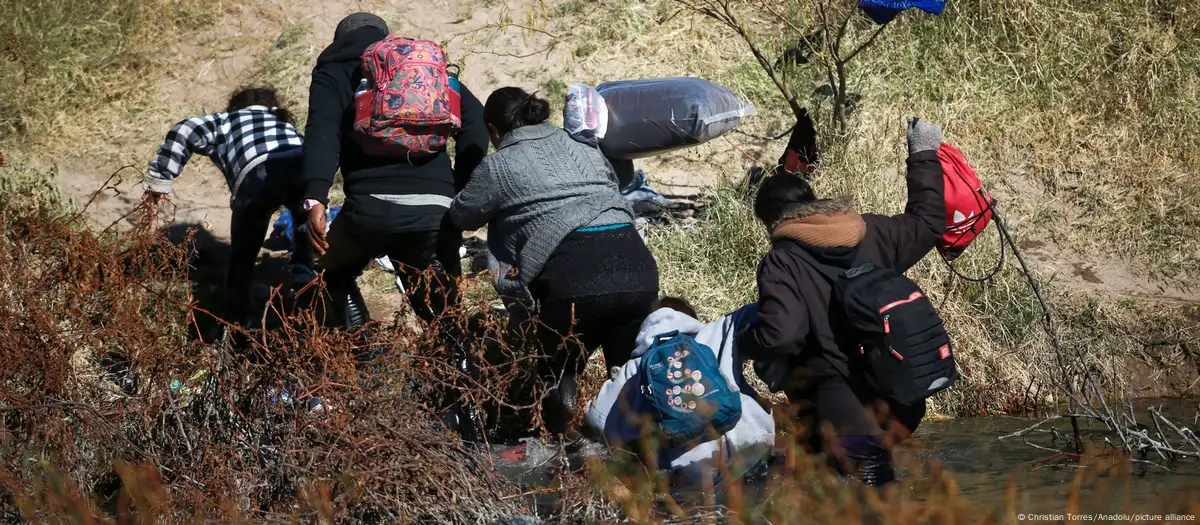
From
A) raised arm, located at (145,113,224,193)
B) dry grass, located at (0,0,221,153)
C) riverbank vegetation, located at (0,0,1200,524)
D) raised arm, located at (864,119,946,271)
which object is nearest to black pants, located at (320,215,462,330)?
riverbank vegetation, located at (0,0,1200,524)

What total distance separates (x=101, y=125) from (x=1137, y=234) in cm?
719

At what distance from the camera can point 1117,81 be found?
26.2ft

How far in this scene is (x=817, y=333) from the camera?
152 inches

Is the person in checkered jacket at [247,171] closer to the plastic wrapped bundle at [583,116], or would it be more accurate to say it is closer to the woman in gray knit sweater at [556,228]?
the woman in gray knit sweater at [556,228]

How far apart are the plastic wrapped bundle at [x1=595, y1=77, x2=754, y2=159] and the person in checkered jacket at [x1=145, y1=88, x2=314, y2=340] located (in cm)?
157

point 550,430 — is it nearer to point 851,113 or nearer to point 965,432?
point 965,432

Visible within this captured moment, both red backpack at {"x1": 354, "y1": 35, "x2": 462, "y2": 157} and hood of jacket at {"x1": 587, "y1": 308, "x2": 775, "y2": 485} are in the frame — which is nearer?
hood of jacket at {"x1": 587, "y1": 308, "x2": 775, "y2": 485}

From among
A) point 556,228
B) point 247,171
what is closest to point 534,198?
point 556,228

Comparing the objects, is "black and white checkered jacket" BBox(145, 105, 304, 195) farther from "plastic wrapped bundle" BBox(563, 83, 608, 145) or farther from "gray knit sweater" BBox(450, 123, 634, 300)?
"plastic wrapped bundle" BBox(563, 83, 608, 145)

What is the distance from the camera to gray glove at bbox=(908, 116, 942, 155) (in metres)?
4.20

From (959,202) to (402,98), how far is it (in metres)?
2.23

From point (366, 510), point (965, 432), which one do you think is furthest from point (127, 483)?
point (965, 432)

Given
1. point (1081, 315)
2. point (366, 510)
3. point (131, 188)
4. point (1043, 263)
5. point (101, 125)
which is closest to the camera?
point (366, 510)

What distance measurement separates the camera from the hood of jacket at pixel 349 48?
4.82 meters
